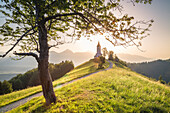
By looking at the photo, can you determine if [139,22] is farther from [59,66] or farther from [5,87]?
[59,66]

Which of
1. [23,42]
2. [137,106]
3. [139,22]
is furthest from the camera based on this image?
[23,42]

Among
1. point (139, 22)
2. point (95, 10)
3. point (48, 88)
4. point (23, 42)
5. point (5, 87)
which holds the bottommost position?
point (5, 87)

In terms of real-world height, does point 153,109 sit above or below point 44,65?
below

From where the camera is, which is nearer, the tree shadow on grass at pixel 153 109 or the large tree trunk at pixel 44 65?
the tree shadow on grass at pixel 153 109

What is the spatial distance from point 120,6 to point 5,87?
151 feet

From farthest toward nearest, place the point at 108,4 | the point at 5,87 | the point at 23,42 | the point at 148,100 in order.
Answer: the point at 5,87, the point at 23,42, the point at 148,100, the point at 108,4

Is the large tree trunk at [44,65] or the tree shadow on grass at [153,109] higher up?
the large tree trunk at [44,65]

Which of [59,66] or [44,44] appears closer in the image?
[44,44]

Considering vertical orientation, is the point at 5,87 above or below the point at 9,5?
below

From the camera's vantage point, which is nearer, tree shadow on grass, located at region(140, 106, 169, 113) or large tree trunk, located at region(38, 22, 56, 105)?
tree shadow on grass, located at region(140, 106, 169, 113)

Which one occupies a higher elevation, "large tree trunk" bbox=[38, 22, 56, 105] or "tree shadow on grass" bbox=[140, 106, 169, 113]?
"large tree trunk" bbox=[38, 22, 56, 105]

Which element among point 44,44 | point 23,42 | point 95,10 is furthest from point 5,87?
point 95,10

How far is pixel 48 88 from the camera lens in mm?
5949

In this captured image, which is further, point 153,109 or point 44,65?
point 44,65
